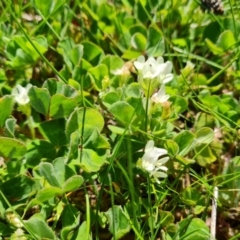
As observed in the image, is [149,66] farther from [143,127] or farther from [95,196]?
[95,196]

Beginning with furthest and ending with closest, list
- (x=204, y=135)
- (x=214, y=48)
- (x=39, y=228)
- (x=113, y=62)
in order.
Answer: (x=214, y=48) < (x=113, y=62) < (x=204, y=135) < (x=39, y=228)

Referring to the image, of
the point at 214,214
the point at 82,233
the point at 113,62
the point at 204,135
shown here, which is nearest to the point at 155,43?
the point at 113,62

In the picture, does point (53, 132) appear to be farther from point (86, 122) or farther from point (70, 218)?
point (70, 218)

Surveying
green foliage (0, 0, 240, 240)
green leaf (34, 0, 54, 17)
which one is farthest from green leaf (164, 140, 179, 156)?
green leaf (34, 0, 54, 17)

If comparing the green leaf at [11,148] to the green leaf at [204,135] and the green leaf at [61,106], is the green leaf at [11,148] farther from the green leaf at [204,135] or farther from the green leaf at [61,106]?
the green leaf at [204,135]

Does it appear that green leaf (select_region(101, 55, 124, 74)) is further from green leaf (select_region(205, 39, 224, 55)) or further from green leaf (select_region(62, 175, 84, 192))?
green leaf (select_region(62, 175, 84, 192))

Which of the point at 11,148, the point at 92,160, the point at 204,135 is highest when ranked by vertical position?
the point at 11,148
